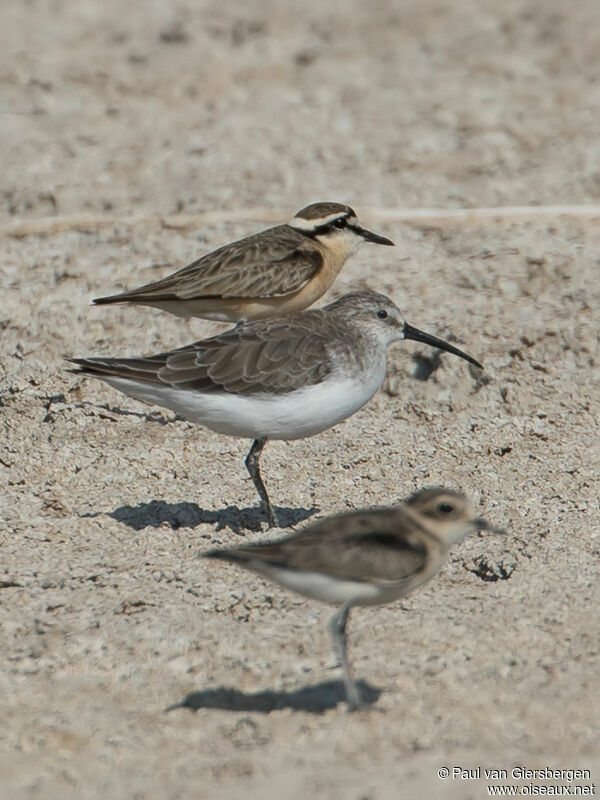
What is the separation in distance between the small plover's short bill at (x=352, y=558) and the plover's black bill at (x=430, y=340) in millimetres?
2887

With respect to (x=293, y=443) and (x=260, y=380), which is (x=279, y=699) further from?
(x=293, y=443)

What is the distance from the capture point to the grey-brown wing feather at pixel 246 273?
916 centimetres

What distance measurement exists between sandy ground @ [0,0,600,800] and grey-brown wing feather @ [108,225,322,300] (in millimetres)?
802

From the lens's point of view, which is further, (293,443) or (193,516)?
(293,443)

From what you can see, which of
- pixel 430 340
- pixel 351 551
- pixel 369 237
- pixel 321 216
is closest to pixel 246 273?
pixel 321 216

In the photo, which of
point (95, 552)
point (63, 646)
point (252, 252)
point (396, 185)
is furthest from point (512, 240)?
point (63, 646)

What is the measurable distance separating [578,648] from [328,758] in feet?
5.03

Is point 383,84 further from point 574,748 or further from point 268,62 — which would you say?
point 574,748

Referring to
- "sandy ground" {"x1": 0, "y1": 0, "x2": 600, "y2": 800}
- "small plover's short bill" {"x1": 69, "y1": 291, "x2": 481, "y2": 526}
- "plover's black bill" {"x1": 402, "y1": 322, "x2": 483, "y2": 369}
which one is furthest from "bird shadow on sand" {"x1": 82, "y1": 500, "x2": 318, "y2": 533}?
"plover's black bill" {"x1": 402, "y1": 322, "x2": 483, "y2": 369}

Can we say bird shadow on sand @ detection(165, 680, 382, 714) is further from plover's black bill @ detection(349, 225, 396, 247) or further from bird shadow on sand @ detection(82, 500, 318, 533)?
plover's black bill @ detection(349, 225, 396, 247)

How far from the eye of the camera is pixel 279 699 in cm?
592

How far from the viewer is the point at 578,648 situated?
626cm

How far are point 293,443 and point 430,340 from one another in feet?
3.90

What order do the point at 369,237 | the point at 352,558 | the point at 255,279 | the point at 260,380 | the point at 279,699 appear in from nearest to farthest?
the point at 352,558, the point at 279,699, the point at 260,380, the point at 255,279, the point at 369,237
